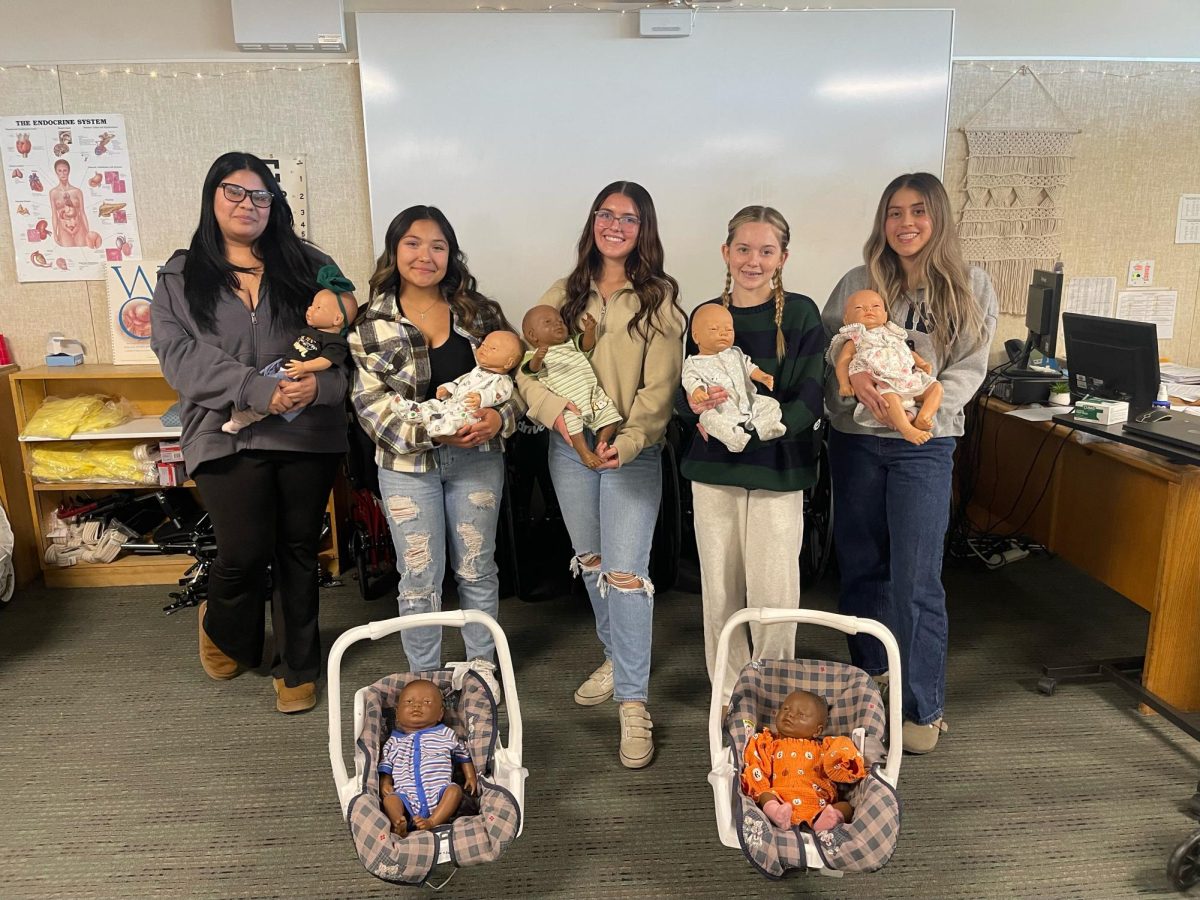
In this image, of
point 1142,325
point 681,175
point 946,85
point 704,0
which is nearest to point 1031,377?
point 1142,325

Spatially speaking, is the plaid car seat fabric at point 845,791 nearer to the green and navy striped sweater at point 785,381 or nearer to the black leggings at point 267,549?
the green and navy striped sweater at point 785,381

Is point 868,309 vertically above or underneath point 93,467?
above

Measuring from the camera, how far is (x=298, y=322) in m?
2.13

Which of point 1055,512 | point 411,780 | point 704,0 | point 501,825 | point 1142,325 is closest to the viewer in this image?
point 501,825

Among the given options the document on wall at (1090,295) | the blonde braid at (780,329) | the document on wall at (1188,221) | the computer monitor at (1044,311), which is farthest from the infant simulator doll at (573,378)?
the document on wall at (1188,221)

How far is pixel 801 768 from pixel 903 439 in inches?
32.6

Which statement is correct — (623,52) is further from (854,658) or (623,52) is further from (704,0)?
(854,658)

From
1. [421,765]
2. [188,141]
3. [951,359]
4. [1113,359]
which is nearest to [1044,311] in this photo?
[1113,359]

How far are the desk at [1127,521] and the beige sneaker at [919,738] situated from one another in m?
0.73

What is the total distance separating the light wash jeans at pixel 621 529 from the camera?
2035 millimetres

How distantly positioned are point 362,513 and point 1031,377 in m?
2.62

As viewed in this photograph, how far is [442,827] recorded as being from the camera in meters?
1.52

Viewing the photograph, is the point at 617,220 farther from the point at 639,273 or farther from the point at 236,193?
the point at 236,193

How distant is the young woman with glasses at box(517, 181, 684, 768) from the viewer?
1962 millimetres
